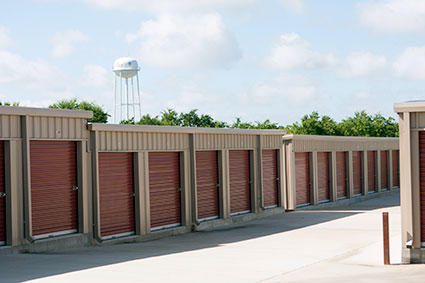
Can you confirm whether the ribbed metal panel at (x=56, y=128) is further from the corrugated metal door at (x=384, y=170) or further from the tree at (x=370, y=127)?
the tree at (x=370, y=127)

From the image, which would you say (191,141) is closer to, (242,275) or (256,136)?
(256,136)

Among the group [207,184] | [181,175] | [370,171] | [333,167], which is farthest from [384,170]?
[181,175]

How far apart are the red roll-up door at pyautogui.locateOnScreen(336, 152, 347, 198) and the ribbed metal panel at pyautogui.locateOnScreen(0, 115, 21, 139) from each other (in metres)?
19.3

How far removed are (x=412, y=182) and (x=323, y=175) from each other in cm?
1708

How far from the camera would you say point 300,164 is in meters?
28.9

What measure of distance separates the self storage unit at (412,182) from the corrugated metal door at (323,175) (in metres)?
16.4

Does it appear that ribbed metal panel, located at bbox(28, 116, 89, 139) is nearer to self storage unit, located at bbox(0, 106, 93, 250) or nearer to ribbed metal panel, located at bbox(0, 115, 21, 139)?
self storage unit, located at bbox(0, 106, 93, 250)

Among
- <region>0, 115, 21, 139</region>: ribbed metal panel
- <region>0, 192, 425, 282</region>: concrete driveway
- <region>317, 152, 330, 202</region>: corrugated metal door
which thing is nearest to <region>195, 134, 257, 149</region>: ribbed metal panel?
<region>0, 192, 425, 282</region>: concrete driveway

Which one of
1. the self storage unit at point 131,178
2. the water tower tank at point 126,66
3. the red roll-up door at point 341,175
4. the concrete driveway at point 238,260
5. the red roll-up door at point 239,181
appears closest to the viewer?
the concrete driveway at point 238,260

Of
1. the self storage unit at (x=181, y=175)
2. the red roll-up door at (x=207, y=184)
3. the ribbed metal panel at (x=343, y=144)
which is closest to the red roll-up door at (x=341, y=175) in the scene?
the ribbed metal panel at (x=343, y=144)

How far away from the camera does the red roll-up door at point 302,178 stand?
28.6m

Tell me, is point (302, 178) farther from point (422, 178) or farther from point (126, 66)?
point (126, 66)

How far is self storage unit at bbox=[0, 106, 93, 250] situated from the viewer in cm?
1555

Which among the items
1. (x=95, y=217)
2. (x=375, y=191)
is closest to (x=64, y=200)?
(x=95, y=217)
